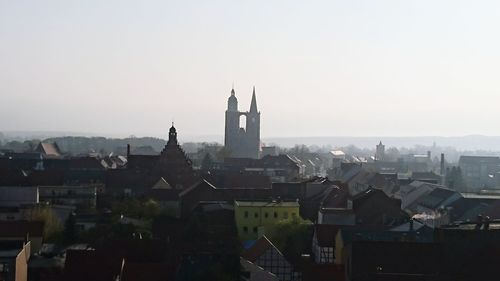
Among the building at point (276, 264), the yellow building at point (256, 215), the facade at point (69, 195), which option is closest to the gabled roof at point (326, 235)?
the building at point (276, 264)

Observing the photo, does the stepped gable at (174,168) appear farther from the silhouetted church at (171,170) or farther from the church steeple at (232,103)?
the church steeple at (232,103)

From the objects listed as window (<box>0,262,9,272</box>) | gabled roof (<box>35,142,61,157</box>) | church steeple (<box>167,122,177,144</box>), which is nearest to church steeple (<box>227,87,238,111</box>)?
gabled roof (<box>35,142,61,157</box>)

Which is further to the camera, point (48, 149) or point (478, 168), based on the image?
point (478, 168)

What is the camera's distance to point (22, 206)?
5772cm

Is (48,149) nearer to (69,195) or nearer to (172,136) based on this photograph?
(172,136)

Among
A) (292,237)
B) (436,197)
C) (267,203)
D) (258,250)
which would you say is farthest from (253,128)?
(258,250)

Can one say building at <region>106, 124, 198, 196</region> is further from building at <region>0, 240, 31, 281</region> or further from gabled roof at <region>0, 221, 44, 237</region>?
building at <region>0, 240, 31, 281</region>

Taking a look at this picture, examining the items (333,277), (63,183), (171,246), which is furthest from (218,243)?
(63,183)

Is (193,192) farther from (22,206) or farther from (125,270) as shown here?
(125,270)

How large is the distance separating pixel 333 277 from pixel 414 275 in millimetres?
4580

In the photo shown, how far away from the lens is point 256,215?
55469 millimetres

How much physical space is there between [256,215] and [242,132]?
313 feet

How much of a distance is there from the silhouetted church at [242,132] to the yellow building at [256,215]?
90445 mm

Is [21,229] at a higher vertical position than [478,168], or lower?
lower
